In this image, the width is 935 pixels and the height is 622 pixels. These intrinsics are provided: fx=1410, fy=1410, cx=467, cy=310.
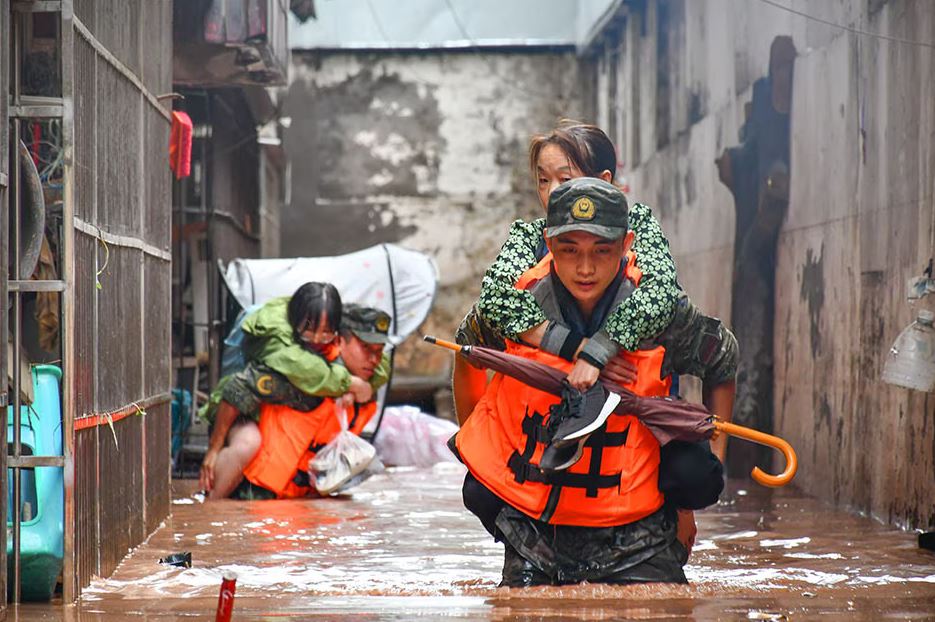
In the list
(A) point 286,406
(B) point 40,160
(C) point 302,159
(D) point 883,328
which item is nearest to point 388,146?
(C) point 302,159

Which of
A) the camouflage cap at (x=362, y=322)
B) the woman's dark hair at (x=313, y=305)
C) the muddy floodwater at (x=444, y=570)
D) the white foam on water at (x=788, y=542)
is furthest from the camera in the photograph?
the camouflage cap at (x=362, y=322)

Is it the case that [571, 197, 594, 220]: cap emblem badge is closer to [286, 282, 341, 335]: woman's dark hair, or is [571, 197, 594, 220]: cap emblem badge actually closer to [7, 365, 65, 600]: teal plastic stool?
[7, 365, 65, 600]: teal plastic stool

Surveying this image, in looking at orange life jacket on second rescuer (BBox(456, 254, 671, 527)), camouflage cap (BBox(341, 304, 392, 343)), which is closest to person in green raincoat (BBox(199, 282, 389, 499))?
camouflage cap (BBox(341, 304, 392, 343))

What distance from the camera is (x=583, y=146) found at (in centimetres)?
526

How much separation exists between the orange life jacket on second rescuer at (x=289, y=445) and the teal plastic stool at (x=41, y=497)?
3.95 meters

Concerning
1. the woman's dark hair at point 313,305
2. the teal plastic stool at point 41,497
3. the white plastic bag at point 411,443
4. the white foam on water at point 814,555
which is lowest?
the white plastic bag at point 411,443

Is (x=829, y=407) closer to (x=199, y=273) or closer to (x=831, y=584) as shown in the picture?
(x=831, y=584)

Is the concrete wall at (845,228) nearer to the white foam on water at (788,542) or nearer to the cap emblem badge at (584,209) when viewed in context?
the white foam on water at (788,542)

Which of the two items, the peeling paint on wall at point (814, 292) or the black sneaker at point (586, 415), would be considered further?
the peeling paint on wall at point (814, 292)

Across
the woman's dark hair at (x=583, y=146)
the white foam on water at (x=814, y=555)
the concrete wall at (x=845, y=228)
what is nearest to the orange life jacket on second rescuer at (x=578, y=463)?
the woman's dark hair at (x=583, y=146)

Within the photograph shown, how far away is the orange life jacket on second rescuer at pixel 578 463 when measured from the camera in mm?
4902

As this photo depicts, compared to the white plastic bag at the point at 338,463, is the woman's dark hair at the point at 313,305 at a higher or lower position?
higher

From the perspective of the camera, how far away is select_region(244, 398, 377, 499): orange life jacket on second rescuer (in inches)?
376

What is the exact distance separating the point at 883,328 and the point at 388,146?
1369cm
